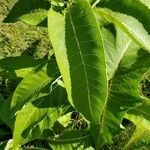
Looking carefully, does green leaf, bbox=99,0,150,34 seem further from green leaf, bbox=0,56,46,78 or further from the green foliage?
green leaf, bbox=0,56,46,78

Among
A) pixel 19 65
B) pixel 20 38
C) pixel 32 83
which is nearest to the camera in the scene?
pixel 32 83

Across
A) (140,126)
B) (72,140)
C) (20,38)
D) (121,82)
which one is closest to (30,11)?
(121,82)

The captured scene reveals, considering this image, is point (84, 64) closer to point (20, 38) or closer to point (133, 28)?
point (133, 28)

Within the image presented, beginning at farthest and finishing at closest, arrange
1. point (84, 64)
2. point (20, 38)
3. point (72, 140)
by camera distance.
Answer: point (20, 38), point (72, 140), point (84, 64)

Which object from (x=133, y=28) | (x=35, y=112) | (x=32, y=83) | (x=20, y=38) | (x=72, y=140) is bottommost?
(x=72, y=140)

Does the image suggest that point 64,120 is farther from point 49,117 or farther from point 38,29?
point 38,29

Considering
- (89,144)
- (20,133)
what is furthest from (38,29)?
(20,133)

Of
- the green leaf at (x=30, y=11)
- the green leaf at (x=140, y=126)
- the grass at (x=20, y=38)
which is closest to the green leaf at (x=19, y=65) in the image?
the green leaf at (x=30, y=11)
